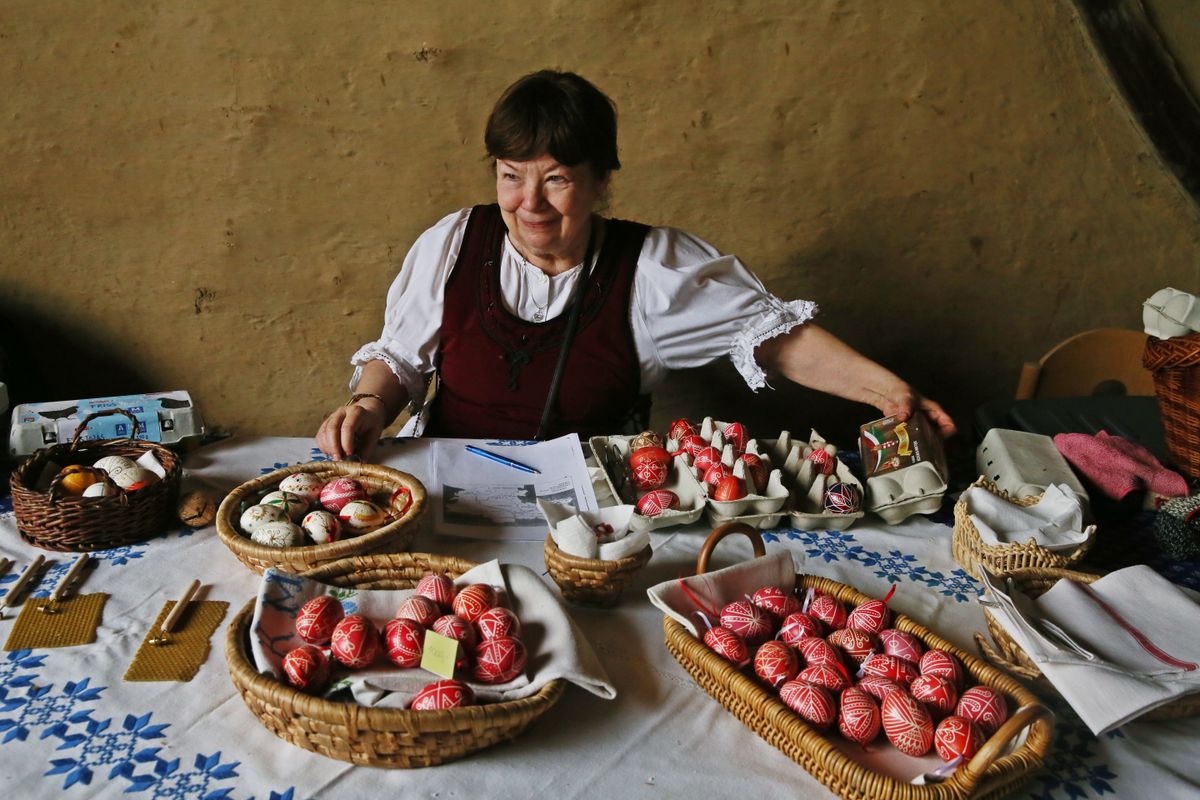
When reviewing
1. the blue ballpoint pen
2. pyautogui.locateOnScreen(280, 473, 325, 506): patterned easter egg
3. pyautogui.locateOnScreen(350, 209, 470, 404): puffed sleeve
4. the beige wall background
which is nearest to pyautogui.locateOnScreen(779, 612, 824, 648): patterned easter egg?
the blue ballpoint pen

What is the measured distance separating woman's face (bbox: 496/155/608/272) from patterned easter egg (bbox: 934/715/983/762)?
128 centimetres

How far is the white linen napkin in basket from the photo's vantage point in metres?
1.02

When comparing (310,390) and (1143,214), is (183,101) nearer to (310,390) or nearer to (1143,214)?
(310,390)

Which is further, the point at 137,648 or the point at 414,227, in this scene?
the point at 414,227

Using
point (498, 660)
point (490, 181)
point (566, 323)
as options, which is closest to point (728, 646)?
point (498, 660)

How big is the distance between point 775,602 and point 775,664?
14 centimetres

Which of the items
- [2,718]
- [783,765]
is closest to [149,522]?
[2,718]

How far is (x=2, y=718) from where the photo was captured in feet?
3.36

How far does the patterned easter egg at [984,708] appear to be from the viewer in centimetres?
99

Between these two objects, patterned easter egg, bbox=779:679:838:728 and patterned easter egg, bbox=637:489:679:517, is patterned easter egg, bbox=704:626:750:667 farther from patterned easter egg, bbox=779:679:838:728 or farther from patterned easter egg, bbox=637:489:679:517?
patterned easter egg, bbox=637:489:679:517

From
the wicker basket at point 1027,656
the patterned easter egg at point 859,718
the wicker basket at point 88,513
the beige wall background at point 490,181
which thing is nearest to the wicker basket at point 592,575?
the patterned easter egg at point 859,718

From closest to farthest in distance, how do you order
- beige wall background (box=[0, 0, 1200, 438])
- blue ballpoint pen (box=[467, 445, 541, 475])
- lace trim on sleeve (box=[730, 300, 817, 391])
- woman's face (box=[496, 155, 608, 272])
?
blue ballpoint pen (box=[467, 445, 541, 475]) < woman's face (box=[496, 155, 608, 272]) < lace trim on sleeve (box=[730, 300, 817, 391]) < beige wall background (box=[0, 0, 1200, 438])

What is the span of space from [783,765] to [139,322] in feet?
8.41

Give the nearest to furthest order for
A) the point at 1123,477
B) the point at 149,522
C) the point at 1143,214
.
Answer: the point at 149,522 → the point at 1123,477 → the point at 1143,214
